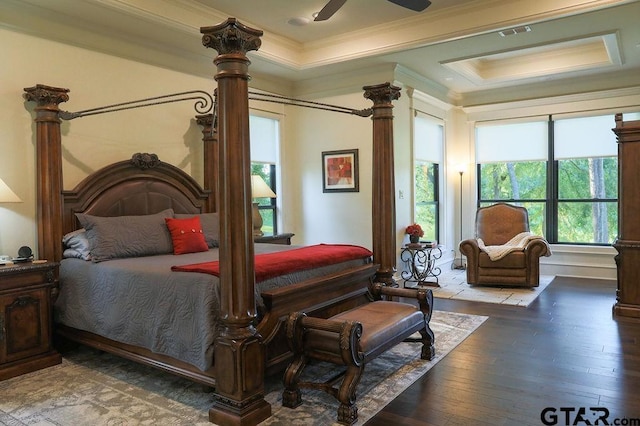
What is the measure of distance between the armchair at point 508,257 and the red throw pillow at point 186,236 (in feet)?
12.7

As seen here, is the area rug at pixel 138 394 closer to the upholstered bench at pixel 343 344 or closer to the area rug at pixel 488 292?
the upholstered bench at pixel 343 344

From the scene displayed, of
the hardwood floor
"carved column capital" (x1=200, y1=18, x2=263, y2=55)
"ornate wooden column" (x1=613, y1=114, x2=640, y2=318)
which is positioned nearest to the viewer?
"carved column capital" (x1=200, y1=18, x2=263, y2=55)

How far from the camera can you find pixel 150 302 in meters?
3.20

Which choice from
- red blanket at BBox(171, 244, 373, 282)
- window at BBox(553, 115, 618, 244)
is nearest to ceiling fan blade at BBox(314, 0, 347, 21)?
red blanket at BBox(171, 244, 373, 282)

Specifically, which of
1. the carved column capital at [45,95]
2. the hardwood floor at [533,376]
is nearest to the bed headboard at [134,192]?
the carved column capital at [45,95]

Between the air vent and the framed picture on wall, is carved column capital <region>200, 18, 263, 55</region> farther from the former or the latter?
the framed picture on wall

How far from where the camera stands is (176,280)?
3.09 meters

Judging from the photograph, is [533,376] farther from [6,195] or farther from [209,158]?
[6,195]

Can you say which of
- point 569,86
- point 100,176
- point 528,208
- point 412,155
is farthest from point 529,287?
point 100,176

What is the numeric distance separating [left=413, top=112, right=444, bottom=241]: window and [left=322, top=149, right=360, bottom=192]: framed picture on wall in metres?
0.98

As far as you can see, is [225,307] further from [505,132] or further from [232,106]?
[505,132]

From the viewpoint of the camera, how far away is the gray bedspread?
2.91m

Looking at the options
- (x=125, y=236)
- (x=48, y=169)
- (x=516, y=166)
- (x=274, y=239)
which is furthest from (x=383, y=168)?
(x=516, y=166)

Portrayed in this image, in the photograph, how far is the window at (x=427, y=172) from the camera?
715 cm
